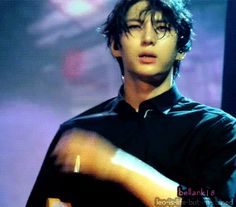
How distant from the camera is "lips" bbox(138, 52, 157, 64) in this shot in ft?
4.41

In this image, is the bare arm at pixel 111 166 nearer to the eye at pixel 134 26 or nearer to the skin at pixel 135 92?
the skin at pixel 135 92

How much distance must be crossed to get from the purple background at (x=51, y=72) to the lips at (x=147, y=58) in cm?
17

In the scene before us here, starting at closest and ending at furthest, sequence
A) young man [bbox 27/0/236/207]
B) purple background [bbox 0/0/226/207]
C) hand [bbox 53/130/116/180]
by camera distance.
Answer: young man [bbox 27/0/236/207] → hand [bbox 53/130/116/180] → purple background [bbox 0/0/226/207]

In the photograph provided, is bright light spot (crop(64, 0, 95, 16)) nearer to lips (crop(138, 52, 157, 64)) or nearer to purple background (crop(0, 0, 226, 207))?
purple background (crop(0, 0, 226, 207))

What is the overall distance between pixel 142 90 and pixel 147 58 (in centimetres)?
12

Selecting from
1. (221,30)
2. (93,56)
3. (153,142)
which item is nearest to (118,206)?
(153,142)

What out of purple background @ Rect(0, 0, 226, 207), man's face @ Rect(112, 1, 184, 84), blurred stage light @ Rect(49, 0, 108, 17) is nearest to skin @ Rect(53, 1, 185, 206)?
man's face @ Rect(112, 1, 184, 84)

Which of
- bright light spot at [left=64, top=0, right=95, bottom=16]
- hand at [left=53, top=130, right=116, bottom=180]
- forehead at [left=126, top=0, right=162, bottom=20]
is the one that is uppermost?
bright light spot at [left=64, top=0, right=95, bottom=16]

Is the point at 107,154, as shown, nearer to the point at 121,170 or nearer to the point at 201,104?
the point at 121,170

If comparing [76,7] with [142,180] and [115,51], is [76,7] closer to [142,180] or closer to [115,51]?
[115,51]

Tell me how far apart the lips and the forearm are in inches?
13.0

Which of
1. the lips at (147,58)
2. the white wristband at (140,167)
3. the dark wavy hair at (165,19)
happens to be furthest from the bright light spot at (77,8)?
the white wristband at (140,167)

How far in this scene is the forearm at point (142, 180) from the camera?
127cm

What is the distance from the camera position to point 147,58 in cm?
135
